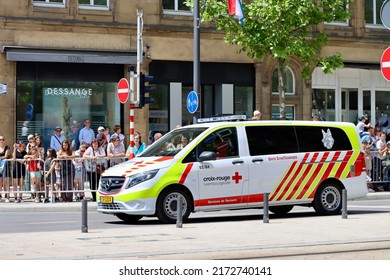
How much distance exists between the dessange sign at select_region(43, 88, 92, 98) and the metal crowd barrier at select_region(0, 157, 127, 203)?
699 centimetres

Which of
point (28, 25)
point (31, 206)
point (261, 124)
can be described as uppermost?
point (28, 25)

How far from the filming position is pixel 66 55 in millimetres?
32469

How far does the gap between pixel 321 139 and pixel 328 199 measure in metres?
1.21

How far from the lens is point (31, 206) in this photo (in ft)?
78.8

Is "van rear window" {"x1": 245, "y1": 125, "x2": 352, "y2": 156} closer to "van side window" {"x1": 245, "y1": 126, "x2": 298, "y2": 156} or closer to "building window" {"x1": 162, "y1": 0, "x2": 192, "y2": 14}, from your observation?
"van side window" {"x1": 245, "y1": 126, "x2": 298, "y2": 156}

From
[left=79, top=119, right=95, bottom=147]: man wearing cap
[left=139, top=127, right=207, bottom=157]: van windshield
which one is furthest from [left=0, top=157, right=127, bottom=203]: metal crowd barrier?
[left=139, top=127, right=207, bottom=157]: van windshield

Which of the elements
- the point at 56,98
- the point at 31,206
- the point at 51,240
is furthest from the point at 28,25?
the point at 51,240

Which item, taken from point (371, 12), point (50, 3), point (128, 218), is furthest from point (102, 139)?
point (371, 12)

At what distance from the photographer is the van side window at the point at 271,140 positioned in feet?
63.9

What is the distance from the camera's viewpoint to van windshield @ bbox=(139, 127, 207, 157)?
19.0 metres

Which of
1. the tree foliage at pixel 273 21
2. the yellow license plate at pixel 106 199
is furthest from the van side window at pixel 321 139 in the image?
the tree foliage at pixel 273 21

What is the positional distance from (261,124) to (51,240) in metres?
6.18

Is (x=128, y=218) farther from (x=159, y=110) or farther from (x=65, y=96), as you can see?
(x=159, y=110)
